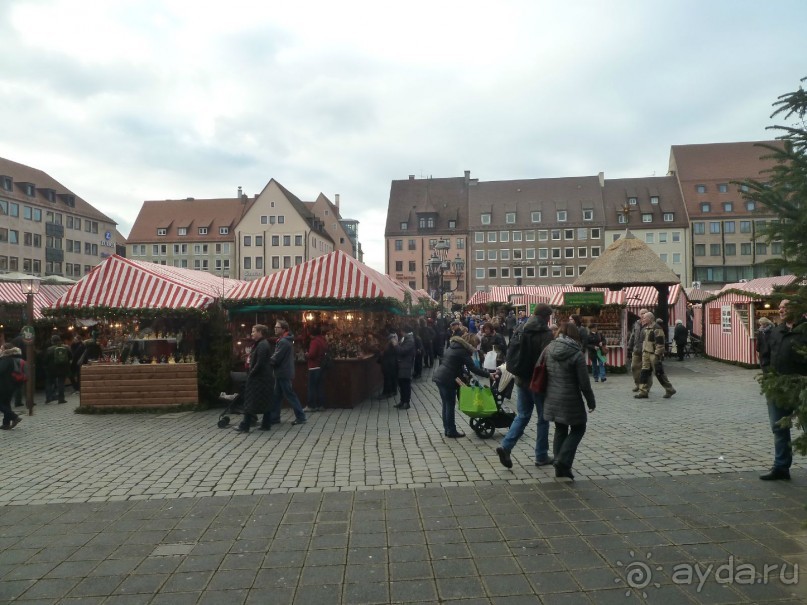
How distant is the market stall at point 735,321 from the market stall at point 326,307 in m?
10.4

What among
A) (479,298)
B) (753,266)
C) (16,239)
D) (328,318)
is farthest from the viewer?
(16,239)

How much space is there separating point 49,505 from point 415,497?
10.9 feet

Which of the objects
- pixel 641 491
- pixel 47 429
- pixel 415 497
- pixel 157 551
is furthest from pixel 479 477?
pixel 47 429

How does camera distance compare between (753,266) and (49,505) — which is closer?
(753,266)

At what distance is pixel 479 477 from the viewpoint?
20.9 feet

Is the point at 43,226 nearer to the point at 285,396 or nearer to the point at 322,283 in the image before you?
the point at 322,283

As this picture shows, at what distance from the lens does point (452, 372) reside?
8.56 metres

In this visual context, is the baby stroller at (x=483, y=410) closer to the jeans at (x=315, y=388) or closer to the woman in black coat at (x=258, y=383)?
the woman in black coat at (x=258, y=383)

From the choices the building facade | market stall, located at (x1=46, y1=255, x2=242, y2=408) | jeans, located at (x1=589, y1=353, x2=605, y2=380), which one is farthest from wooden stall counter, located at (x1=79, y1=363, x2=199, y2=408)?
the building facade

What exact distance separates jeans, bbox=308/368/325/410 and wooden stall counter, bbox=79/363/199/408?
2322 mm

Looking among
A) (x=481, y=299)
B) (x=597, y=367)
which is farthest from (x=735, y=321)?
(x=481, y=299)

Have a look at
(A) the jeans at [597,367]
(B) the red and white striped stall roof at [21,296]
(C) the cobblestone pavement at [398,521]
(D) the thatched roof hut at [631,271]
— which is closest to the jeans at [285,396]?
(C) the cobblestone pavement at [398,521]

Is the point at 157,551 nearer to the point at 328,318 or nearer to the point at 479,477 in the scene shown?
the point at 479,477

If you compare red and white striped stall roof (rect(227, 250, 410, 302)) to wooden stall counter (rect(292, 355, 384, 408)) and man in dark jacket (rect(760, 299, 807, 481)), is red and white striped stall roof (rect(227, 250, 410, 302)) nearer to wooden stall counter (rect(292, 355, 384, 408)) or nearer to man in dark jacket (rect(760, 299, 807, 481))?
wooden stall counter (rect(292, 355, 384, 408))
